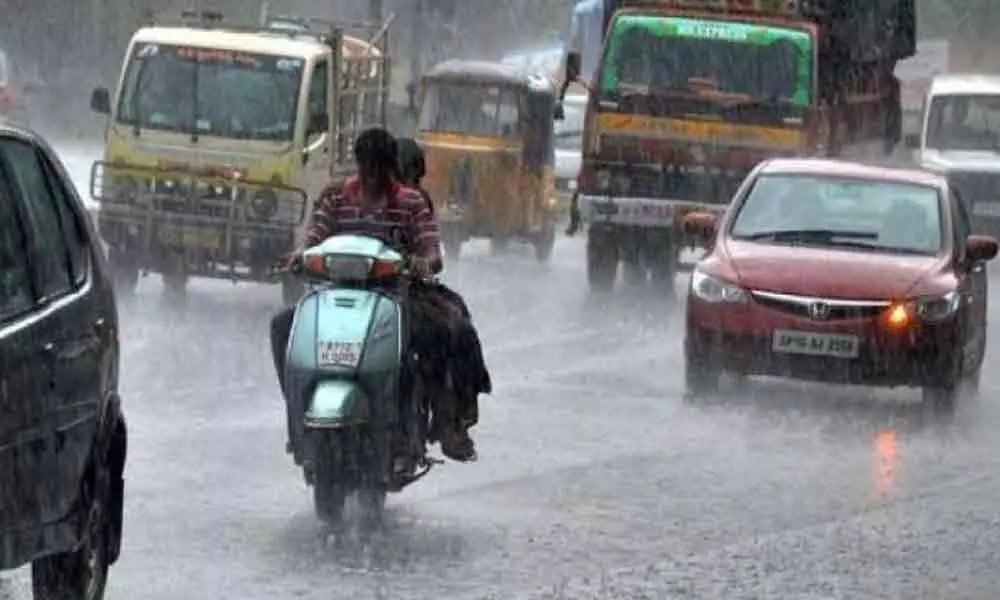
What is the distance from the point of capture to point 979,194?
35281 millimetres

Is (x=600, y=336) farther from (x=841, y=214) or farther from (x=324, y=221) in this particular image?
(x=324, y=221)

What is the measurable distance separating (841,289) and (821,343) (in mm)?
330

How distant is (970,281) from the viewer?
59.6 feet

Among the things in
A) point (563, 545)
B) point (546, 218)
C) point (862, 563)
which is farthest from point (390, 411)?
point (546, 218)

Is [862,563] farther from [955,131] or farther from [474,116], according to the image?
[955,131]

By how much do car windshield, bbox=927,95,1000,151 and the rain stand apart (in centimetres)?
4

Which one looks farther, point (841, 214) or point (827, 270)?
point (841, 214)

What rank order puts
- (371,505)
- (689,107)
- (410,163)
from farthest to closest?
1. (689,107)
2. (410,163)
3. (371,505)

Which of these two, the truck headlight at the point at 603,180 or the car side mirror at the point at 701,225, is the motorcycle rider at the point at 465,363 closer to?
the car side mirror at the point at 701,225

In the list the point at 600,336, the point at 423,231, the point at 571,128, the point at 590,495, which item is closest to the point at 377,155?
the point at 423,231

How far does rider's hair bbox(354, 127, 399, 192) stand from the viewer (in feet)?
39.4

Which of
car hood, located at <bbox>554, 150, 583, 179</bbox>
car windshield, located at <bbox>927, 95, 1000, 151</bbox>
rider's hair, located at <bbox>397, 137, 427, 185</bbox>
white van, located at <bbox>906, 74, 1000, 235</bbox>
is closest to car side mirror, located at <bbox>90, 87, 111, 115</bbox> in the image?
rider's hair, located at <bbox>397, 137, 427, 185</bbox>

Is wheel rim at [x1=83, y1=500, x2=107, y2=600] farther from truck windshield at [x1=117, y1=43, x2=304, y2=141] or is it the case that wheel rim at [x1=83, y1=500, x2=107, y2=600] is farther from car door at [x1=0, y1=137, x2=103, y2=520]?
truck windshield at [x1=117, y1=43, x2=304, y2=141]

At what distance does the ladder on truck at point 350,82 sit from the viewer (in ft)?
80.5
